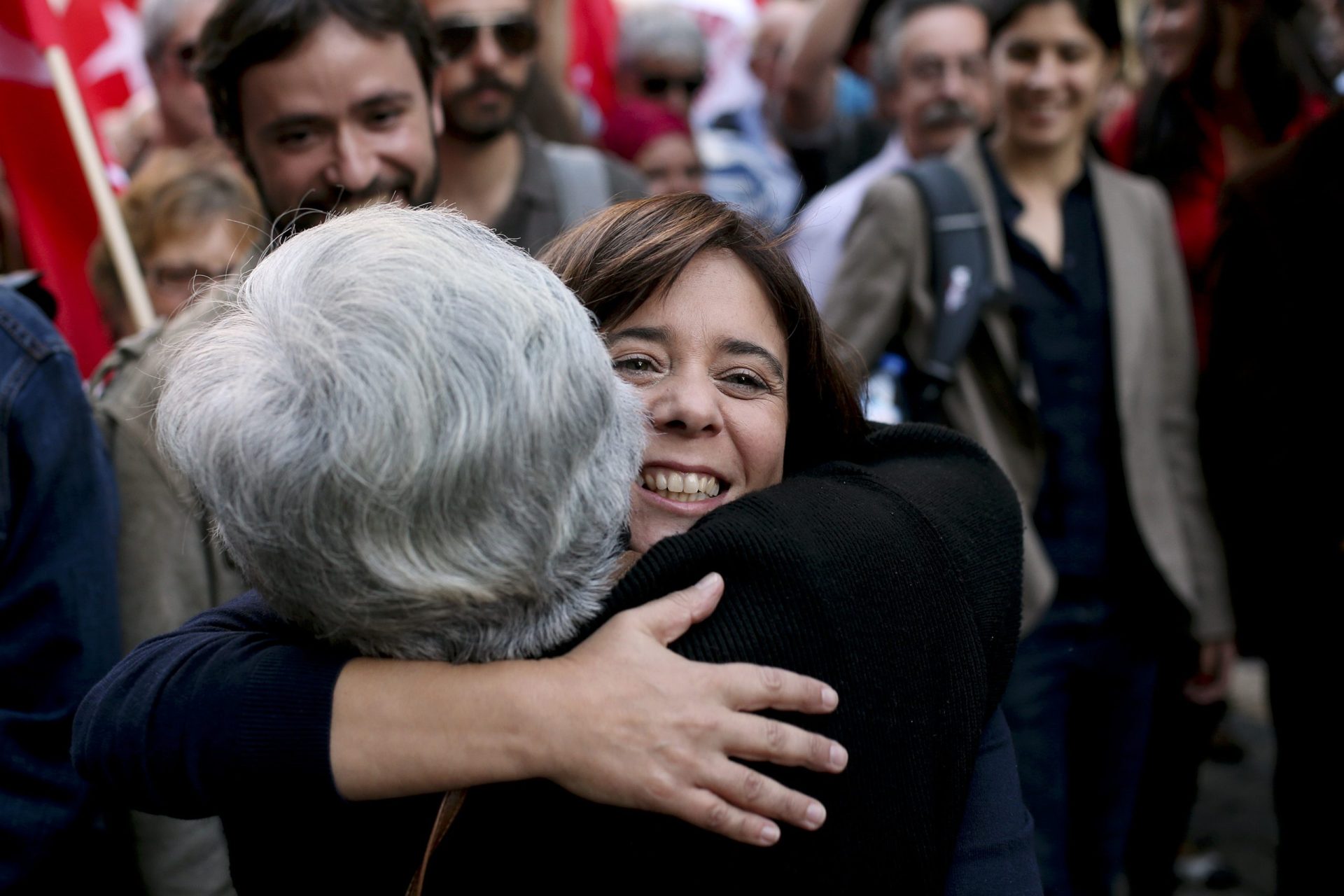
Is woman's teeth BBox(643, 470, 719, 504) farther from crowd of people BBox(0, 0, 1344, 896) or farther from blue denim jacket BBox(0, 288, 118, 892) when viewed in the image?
blue denim jacket BBox(0, 288, 118, 892)

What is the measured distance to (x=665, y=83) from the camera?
541 cm

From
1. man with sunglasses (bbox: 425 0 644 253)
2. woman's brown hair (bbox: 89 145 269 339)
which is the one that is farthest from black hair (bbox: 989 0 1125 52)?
woman's brown hair (bbox: 89 145 269 339)

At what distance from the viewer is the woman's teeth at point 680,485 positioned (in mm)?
1729

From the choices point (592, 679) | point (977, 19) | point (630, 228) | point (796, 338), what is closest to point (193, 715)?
point (592, 679)

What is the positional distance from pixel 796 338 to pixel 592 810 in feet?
2.79

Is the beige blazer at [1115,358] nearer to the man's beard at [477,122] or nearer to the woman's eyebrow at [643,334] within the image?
the man's beard at [477,122]

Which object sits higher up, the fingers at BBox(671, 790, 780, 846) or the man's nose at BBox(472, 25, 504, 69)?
the man's nose at BBox(472, 25, 504, 69)

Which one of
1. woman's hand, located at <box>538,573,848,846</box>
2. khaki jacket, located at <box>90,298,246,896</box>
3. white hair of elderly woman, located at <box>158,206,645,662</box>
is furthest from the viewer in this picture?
khaki jacket, located at <box>90,298,246,896</box>

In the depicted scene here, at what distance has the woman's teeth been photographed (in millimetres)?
1729

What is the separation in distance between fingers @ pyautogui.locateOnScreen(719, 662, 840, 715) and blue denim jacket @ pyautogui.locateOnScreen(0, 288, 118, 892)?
4.05ft

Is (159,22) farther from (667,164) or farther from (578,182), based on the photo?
(667,164)

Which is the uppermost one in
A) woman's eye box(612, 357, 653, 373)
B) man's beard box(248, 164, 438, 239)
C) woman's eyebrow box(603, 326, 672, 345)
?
man's beard box(248, 164, 438, 239)

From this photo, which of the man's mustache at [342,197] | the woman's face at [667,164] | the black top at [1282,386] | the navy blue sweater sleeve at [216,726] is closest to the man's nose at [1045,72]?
the black top at [1282,386]

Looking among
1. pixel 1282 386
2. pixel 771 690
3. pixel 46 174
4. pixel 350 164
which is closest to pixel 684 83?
pixel 46 174
